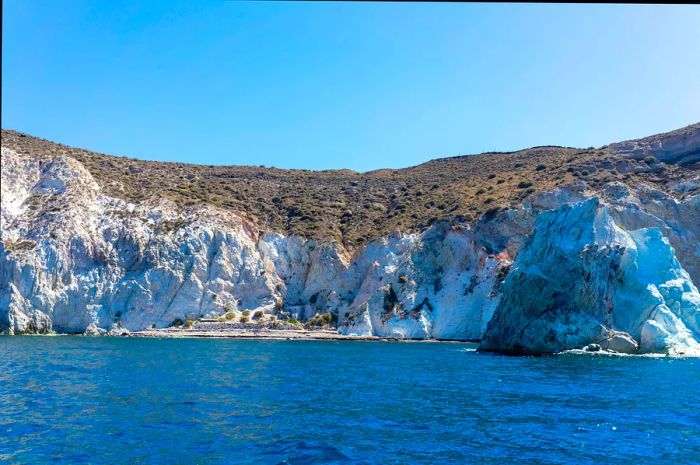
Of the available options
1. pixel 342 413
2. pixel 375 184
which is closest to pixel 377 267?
pixel 375 184

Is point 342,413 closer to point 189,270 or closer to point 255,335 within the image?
point 255,335

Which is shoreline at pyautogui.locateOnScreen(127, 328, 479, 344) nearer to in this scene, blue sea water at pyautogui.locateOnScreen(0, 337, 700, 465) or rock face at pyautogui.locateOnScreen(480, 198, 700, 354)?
Result: rock face at pyautogui.locateOnScreen(480, 198, 700, 354)

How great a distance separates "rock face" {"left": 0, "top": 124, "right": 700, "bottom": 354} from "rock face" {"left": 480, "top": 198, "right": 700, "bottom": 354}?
0.39 ft

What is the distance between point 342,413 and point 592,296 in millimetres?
33827

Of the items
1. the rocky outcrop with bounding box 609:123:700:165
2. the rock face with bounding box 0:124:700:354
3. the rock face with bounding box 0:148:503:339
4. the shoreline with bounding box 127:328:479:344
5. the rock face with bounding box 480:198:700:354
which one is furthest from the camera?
the rocky outcrop with bounding box 609:123:700:165

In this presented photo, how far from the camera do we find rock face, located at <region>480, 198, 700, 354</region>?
153 ft

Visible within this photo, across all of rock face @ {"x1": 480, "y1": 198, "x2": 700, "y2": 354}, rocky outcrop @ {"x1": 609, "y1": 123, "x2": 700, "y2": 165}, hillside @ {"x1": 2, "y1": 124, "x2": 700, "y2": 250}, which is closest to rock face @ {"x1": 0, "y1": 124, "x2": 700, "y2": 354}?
rock face @ {"x1": 480, "y1": 198, "x2": 700, "y2": 354}

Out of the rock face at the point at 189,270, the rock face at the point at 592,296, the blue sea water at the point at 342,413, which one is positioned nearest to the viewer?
the blue sea water at the point at 342,413

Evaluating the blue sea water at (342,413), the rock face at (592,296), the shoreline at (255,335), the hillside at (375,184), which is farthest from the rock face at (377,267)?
the blue sea water at (342,413)

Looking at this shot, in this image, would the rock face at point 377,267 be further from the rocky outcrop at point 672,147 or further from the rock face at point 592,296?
the rocky outcrop at point 672,147

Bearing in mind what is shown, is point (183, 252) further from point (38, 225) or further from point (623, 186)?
point (623, 186)

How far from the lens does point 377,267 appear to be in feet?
248

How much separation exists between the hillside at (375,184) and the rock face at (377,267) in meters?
2.72

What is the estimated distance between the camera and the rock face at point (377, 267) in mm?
48094
